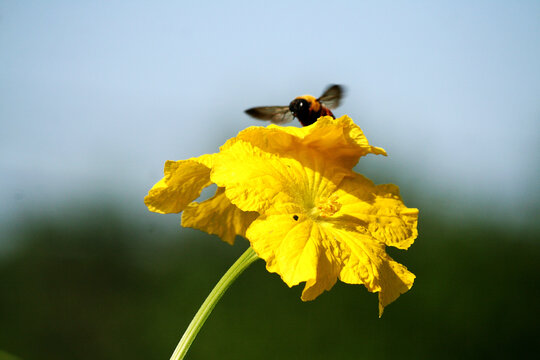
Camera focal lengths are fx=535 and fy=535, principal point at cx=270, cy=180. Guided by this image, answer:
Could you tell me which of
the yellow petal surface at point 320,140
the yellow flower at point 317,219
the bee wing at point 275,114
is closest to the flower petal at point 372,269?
the yellow flower at point 317,219

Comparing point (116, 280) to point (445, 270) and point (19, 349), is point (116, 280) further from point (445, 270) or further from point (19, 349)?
point (445, 270)

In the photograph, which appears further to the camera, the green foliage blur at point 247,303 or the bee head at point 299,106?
the green foliage blur at point 247,303

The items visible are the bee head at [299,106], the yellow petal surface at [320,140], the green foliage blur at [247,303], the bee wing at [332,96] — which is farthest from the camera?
the green foliage blur at [247,303]

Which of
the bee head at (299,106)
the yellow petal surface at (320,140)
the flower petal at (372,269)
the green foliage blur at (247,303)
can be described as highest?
the yellow petal surface at (320,140)

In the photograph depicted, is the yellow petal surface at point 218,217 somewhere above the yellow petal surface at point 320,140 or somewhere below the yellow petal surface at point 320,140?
below

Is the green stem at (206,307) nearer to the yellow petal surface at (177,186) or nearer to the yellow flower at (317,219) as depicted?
the yellow flower at (317,219)

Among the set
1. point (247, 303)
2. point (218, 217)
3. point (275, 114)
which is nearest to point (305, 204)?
point (218, 217)

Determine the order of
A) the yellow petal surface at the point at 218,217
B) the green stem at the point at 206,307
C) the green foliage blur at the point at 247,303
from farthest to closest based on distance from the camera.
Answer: the green foliage blur at the point at 247,303
the yellow petal surface at the point at 218,217
the green stem at the point at 206,307
